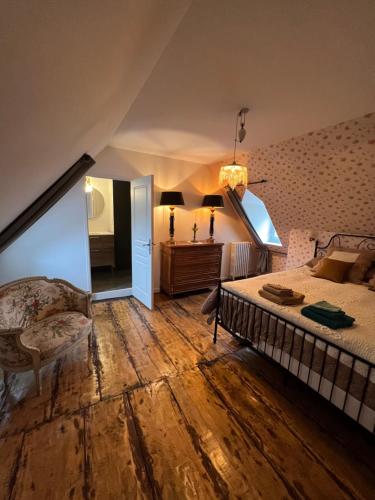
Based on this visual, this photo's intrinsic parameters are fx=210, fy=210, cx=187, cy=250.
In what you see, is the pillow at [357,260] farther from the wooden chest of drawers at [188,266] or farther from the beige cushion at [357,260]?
the wooden chest of drawers at [188,266]

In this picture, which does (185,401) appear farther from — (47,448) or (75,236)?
(75,236)

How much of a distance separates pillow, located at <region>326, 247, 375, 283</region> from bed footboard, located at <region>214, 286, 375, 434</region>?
156cm

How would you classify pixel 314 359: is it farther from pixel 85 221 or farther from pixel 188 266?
pixel 85 221

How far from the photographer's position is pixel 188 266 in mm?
3762

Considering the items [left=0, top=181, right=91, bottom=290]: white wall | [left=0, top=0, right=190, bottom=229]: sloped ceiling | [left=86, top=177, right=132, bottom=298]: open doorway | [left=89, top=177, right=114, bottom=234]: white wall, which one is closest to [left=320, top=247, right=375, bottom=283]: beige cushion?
[left=0, top=0, right=190, bottom=229]: sloped ceiling

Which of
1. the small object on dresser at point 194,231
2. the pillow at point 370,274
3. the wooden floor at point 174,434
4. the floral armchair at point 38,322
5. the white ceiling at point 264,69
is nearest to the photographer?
the white ceiling at point 264,69

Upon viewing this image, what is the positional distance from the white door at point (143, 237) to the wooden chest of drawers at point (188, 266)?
482mm

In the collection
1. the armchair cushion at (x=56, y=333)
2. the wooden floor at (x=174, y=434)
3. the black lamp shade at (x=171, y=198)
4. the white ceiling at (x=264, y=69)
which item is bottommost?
the wooden floor at (x=174, y=434)

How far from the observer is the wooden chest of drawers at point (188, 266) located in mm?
3617

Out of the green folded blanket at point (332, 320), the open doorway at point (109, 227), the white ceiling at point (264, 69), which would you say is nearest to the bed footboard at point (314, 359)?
the green folded blanket at point (332, 320)

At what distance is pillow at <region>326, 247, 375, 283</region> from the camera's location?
2.60 meters

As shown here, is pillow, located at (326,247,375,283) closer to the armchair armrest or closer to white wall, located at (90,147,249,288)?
white wall, located at (90,147,249,288)

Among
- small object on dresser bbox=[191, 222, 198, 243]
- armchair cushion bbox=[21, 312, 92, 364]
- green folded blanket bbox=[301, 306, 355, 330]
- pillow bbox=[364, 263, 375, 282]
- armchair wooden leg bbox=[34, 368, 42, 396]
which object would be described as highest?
small object on dresser bbox=[191, 222, 198, 243]

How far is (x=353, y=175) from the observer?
239 cm
